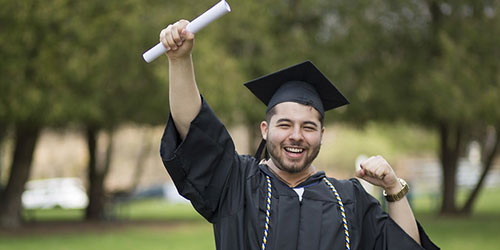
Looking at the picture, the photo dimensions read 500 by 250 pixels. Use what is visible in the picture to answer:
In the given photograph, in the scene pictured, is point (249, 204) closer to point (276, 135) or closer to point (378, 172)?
point (276, 135)

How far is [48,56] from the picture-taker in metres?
14.6

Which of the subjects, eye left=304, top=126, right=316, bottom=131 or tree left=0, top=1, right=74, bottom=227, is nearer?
eye left=304, top=126, right=316, bottom=131

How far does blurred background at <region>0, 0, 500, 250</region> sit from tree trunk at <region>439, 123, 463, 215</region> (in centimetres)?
4

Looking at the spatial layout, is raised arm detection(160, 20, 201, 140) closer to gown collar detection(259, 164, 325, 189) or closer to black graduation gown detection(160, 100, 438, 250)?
black graduation gown detection(160, 100, 438, 250)

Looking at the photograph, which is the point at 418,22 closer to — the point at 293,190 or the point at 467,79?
the point at 467,79

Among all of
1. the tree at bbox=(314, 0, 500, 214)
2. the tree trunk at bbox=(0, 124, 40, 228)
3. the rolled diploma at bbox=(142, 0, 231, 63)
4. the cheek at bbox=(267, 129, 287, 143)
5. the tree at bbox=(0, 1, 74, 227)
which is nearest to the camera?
the rolled diploma at bbox=(142, 0, 231, 63)

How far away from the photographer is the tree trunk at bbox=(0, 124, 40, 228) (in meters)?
17.2

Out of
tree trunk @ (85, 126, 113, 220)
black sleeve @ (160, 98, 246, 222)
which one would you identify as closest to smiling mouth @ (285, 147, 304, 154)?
black sleeve @ (160, 98, 246, 222)

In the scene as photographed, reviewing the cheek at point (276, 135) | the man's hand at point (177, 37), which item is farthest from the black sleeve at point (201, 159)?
the man's hand at point (177, 37)

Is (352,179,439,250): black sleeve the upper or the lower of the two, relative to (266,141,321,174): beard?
lower

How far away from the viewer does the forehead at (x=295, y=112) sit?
3.06m

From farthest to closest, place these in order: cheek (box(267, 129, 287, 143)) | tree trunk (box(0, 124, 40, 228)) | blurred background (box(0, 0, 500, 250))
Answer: tree trunk (box(0, 124, 40, 228))
blurred background (box(0, 0, 500, 250))
cheek (box(267, 129, 287, 143))

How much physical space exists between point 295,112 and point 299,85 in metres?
0.24

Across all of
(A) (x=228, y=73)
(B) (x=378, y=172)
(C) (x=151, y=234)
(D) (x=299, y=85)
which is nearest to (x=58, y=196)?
(C) (x=151, y=234)
